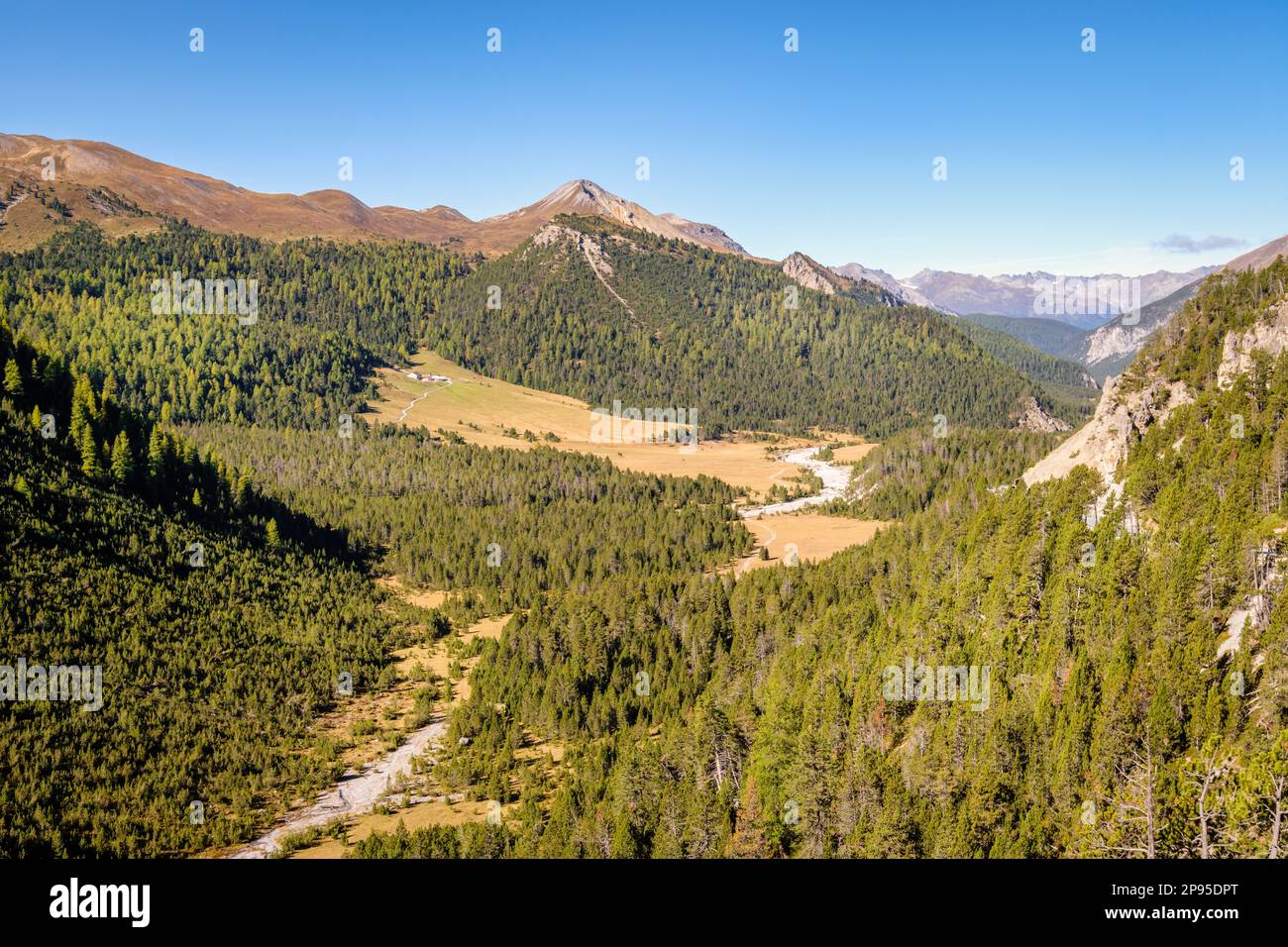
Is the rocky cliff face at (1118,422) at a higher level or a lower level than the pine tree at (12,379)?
lower

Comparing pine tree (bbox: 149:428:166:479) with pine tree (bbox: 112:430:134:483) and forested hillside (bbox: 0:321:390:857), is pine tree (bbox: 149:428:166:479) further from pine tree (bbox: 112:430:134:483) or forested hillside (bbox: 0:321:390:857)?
pine tree (bbox: 112:430:134:483)

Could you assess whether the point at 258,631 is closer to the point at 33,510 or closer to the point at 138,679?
the point at 138,679

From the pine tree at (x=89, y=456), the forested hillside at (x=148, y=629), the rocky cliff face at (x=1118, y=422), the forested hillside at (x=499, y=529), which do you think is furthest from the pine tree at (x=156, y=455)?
the rocky cliff face at (x=1118, y=422)

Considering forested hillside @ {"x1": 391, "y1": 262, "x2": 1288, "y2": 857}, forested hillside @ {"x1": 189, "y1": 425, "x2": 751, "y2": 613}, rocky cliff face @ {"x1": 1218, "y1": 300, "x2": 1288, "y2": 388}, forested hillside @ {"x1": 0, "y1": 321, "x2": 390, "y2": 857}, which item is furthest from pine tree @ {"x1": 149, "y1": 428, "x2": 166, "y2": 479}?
rocky cliff face @ {"x1": 1218, "y1": 300, "x2": 1288, "y2": 388}

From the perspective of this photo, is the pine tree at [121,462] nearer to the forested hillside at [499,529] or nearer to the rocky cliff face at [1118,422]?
the forested hillside at [499,529]

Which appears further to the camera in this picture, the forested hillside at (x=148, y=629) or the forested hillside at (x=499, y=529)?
the forested hillside at (x=499, y=529)

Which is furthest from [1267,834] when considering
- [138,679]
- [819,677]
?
[138,679]

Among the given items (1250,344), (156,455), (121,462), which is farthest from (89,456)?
(1250,344)

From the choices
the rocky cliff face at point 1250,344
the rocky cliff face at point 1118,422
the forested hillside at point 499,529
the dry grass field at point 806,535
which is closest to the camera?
the rocky cliff face at point 1250,344
